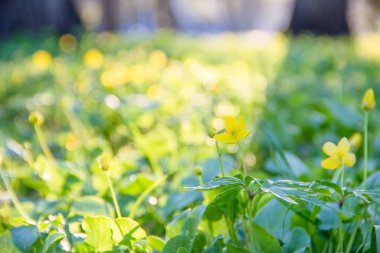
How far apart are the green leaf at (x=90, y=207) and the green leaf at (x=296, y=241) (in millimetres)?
371

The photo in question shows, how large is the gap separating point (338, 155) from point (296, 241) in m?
0.18

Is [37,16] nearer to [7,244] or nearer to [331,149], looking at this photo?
[7,244]

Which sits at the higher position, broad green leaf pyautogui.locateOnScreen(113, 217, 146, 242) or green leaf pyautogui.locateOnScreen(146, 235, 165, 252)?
broad green leaf pyautogui.locateOnScreen(113, 217, 146, 242)

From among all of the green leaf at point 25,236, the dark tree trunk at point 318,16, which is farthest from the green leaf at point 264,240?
the dark tree trunk at point 318,16

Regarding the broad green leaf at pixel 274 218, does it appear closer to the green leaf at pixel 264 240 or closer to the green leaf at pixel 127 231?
the green leaf at pixel 264 240

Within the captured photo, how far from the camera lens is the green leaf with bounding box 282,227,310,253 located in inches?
40.5

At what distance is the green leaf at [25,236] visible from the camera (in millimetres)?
1025

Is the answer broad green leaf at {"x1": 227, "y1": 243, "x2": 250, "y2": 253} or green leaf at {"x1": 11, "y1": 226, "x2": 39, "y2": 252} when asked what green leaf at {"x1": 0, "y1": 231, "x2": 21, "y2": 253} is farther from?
broad green leaf at {"x1": 227, "y1": 243, "x2": 250, "y2": 253}

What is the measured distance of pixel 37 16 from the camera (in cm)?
741

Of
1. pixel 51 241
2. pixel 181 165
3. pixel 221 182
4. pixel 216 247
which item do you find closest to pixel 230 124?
pixel 221 182

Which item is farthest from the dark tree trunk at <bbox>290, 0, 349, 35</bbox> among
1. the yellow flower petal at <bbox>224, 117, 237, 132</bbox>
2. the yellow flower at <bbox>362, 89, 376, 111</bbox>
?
the yellow flower petal at <bbox>224, 117, 237, 132</bbox>

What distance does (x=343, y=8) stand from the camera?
10.5 meters

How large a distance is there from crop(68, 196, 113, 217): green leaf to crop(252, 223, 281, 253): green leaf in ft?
1.09

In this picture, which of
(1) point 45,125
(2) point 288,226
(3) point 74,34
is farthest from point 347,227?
(3) point 74,34
